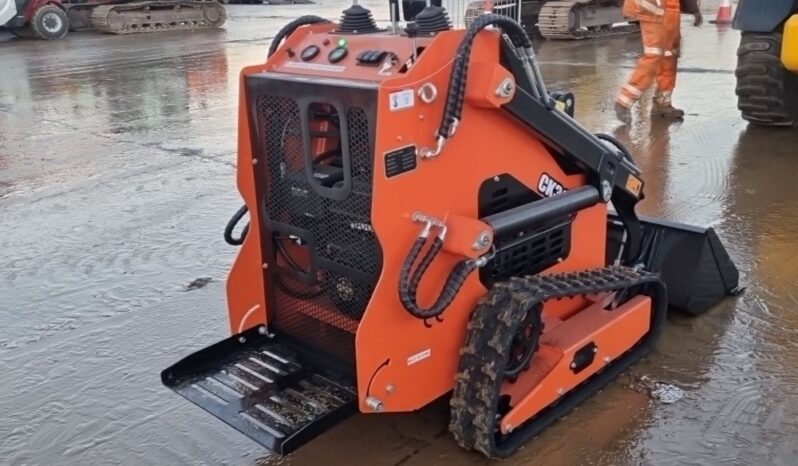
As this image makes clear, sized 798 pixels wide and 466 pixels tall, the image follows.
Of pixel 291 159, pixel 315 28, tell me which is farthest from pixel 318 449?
pixel 315 28

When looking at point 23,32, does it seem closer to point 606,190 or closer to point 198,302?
point 198,302

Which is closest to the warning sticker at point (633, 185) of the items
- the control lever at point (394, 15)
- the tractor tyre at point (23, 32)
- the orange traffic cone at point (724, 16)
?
the control lever at point (394, 15)

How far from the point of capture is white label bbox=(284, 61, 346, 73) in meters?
2.72

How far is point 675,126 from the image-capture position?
24.2 feet

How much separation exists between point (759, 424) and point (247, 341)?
1894 mm

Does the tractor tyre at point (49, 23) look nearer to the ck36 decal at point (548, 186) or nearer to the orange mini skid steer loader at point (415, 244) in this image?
the orange mini skid steer loader at point (415, 244)

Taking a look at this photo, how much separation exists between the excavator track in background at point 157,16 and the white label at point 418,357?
56.5 feet

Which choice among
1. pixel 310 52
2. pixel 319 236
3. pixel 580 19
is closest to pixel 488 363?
pixel 319 236

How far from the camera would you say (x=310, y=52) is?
9.47 ft

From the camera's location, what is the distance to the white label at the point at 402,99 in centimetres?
239

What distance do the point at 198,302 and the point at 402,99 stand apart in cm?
216

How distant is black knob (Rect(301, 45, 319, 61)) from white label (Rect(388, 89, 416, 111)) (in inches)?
23.3

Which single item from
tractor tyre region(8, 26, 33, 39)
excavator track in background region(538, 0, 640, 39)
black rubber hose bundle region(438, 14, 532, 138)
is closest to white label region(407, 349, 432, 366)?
black rubber hose bundle region(438, 14, 532, 138)

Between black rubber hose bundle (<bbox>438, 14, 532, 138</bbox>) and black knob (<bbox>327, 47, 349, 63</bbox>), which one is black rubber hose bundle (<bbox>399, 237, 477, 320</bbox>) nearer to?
black rubber hose bundle (<bbox>438, 14, 532, 138</bbox>)
